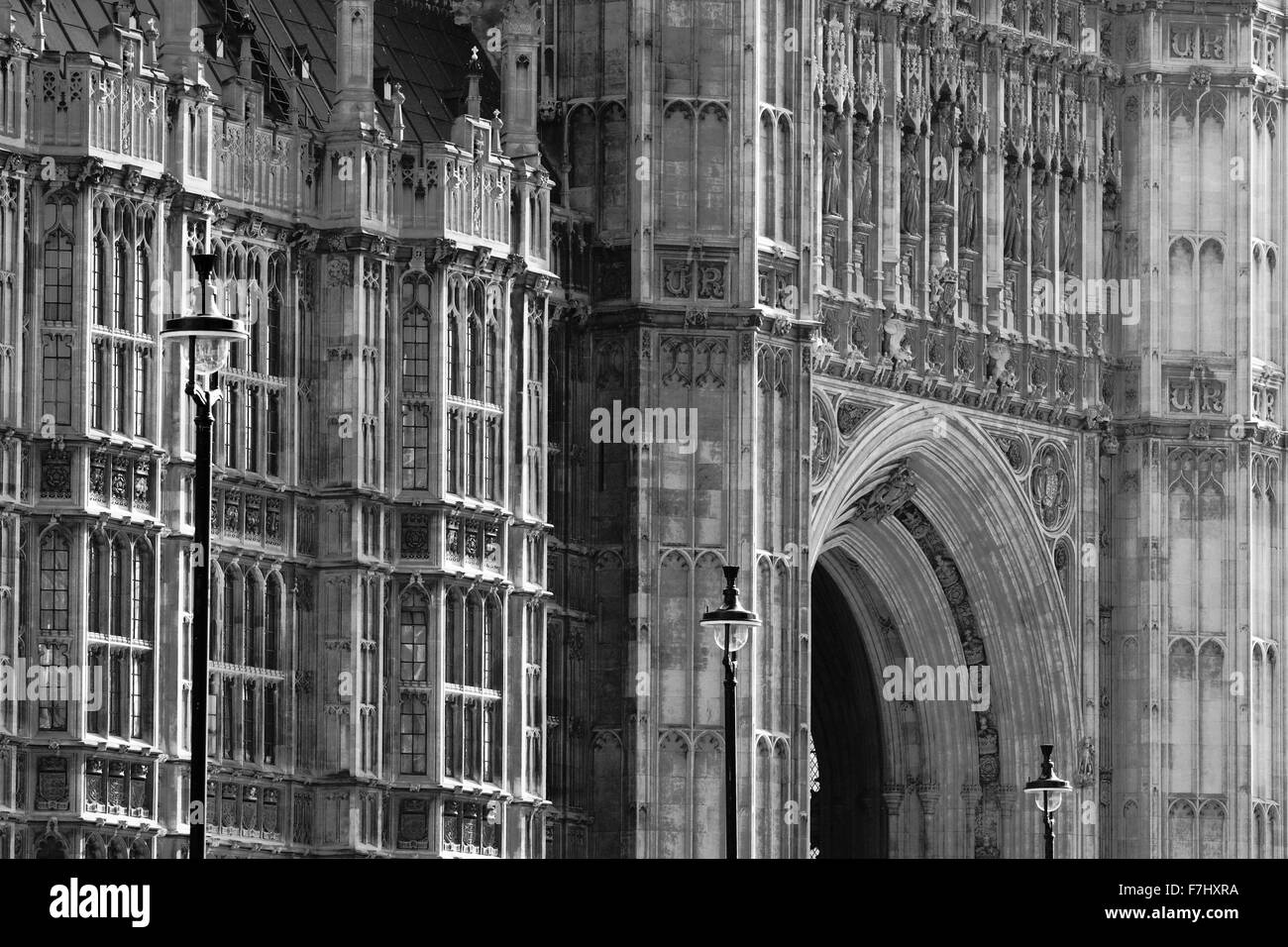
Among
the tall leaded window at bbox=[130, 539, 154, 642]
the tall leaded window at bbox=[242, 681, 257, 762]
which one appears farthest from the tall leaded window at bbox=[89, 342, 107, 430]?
the tall leaded window at bbox=[242, 681, 257, 762]

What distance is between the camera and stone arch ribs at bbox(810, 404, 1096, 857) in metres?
73.4

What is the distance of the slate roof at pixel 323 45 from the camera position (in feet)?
186

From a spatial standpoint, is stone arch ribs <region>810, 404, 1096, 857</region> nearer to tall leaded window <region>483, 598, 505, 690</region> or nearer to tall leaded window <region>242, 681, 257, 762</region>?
tall leaded window <region>483, 598, 505, 690</region>

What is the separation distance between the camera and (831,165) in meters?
69.4

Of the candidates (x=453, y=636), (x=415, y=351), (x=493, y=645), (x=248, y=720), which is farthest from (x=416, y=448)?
(x=248, y=720)

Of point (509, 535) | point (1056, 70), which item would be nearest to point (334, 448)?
point (509, 535)

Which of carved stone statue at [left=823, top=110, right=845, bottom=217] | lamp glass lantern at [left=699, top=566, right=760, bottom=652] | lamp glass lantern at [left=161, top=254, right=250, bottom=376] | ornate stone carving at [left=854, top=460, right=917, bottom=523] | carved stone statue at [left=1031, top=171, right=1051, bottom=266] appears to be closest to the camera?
lamp glass lantern at [left=161, top=254, right=250, bottom=376]

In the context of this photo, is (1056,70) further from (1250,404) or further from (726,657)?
(726,657)

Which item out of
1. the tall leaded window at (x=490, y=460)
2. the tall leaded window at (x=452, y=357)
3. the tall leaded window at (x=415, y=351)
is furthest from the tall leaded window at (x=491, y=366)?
the tall leaded window at (x=415, y=351)

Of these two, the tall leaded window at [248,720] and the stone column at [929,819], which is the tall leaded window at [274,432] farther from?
the stone column at [929,819]

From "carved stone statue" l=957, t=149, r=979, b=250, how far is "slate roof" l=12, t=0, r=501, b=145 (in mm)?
10831

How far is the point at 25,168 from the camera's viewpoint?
5366cm

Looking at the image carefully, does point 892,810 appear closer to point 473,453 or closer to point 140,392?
point 473,453

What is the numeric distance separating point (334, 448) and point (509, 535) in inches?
141
